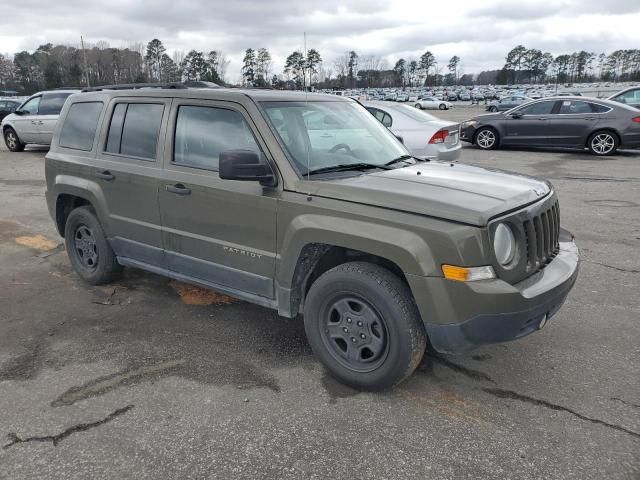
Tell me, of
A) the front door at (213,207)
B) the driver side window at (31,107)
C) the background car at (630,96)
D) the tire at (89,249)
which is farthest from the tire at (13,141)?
the background car at (630,96)

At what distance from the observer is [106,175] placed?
177 inches

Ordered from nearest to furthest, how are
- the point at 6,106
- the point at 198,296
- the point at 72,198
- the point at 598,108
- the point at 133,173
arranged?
the point at 133,173 → the point at 198,296 → the point at 72,198 → the point at 598,108 → the point at 6,106

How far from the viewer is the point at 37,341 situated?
3.99m

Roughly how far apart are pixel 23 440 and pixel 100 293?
2.31m

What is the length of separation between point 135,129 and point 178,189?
0.85 metres

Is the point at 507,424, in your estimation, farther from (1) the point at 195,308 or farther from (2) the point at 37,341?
(2) the point at 37,341

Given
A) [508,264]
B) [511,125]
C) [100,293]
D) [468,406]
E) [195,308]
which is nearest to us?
[508,264]

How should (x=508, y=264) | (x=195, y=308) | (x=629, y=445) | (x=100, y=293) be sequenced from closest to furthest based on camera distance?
1. (x=629, y=445)
2. (x=508, y=264)
3. (x=195, y=308)
4. (x=100, y=293)

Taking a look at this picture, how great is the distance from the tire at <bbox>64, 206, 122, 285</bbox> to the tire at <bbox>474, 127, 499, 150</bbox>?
511 inches

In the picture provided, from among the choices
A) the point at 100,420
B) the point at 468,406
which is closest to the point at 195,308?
the point at 100,420

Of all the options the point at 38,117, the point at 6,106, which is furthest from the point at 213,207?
the point at 6,106

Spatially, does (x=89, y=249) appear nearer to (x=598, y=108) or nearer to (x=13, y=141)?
(x=598, y=108)

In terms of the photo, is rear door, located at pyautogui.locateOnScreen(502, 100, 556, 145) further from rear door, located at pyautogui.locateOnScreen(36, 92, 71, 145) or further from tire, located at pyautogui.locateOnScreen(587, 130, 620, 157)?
rear door, located at pyautogui.locateOnScreen(36, 92, 71, 145)

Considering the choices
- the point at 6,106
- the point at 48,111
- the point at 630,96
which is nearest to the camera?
the point at 48,111
